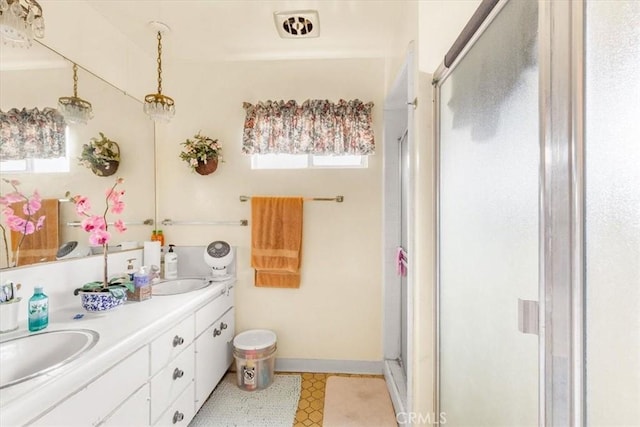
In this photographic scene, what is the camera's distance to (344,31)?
79.9 inches

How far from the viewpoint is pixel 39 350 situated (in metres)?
1.14

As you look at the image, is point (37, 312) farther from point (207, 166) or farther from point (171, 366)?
point (207, 166)

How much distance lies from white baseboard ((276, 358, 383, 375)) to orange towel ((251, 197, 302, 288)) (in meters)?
0.73

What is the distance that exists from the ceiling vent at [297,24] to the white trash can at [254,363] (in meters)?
2.18

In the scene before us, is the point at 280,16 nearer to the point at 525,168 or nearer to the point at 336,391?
the point at 525,168

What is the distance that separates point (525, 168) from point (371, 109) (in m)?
1.69

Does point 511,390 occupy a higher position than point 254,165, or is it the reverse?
point 254,165

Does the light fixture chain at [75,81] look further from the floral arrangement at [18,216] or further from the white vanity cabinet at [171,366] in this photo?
the white vanity cabinet at [171,366]

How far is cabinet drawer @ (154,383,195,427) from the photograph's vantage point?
1426 mm

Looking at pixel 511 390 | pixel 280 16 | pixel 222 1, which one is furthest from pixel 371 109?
pixel 511 390

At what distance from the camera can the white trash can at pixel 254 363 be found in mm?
2080

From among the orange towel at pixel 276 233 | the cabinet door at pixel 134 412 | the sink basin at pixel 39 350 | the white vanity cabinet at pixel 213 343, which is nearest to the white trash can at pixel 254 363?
the white vanity cabinet at pixel 213 343

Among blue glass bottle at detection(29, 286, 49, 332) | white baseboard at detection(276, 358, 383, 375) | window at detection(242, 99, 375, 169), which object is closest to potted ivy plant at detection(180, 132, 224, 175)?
window at detection(242, 99, 375, 169)

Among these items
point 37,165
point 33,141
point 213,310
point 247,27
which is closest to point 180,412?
point 213,310
